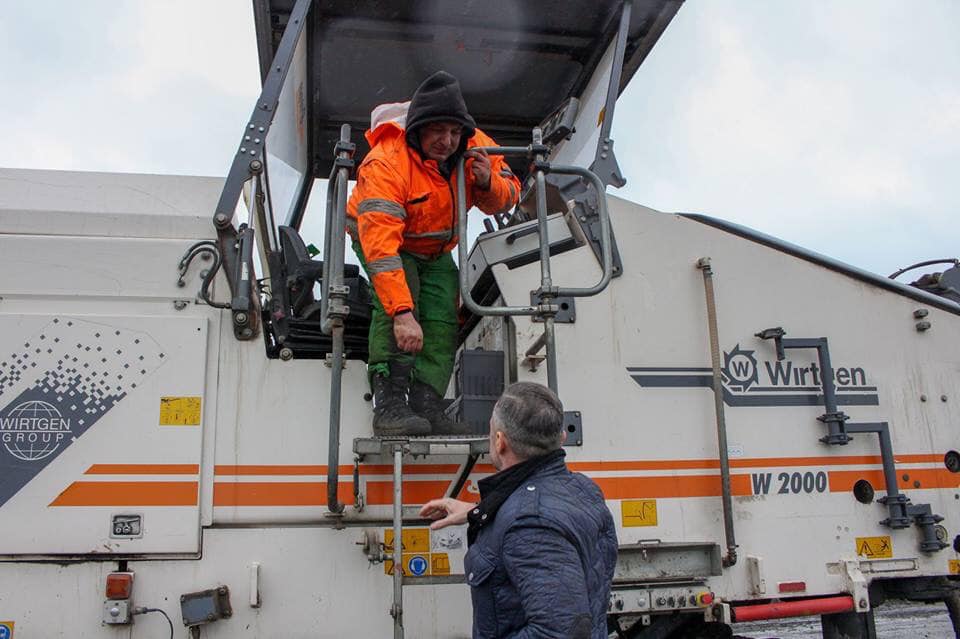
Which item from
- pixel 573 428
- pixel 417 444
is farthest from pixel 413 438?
pixel 573 428

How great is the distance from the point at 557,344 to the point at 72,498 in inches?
73.5

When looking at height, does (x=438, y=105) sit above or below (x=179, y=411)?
above

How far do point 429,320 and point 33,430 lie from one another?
4.89ft

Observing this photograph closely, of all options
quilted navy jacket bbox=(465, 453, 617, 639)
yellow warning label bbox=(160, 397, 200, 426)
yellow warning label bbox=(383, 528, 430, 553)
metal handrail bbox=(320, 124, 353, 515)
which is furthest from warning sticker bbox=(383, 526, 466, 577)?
quilted navy jacket bbox=(465, 453, 617, 639)

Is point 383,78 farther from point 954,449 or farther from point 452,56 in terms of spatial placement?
point 954,449

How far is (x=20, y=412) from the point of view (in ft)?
9.39

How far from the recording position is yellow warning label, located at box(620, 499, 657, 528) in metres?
3.07

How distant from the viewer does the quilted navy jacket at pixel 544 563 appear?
63.5 inches

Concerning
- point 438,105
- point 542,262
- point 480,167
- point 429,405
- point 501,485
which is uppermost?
point 438,105

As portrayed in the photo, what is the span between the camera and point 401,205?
9.77 ft

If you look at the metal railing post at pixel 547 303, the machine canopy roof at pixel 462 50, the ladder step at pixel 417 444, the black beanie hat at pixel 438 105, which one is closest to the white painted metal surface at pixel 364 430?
the ladder step at pixel 417 444

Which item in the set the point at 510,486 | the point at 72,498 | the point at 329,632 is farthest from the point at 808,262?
the point at 72,498

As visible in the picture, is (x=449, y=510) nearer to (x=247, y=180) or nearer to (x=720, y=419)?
(x=720, y=419)

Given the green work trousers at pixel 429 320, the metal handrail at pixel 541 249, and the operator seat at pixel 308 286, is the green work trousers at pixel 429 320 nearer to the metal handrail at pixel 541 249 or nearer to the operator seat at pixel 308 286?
the operator seat at pixel 308 286
